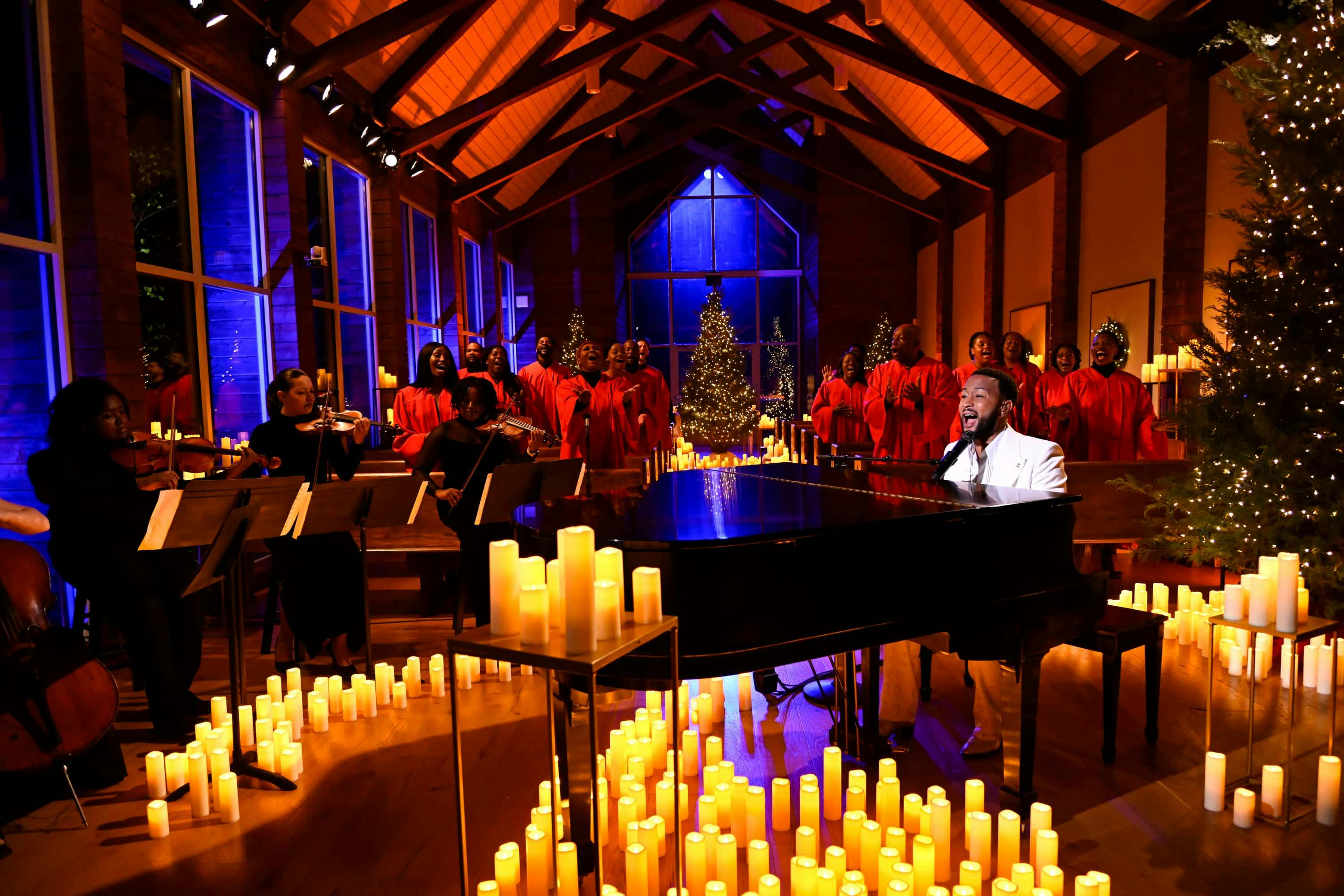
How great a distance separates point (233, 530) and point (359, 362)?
776cm

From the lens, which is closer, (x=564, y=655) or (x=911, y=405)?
(x=564, y=655)

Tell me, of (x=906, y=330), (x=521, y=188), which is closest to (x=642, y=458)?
(x=906, y=330)

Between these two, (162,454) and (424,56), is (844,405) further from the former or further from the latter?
(424,56)

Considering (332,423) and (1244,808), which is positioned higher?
(332,423)

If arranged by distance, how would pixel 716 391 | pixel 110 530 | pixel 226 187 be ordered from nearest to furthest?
pixel 110 530 < pixel 226 187 < pixel 716 391

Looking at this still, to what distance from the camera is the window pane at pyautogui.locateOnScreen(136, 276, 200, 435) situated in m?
6.32

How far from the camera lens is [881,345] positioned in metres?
15.6

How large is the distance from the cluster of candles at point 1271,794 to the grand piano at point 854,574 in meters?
0.60

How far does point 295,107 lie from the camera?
317 inches

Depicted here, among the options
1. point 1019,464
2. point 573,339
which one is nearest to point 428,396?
point 1019,464

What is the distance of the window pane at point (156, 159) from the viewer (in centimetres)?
636

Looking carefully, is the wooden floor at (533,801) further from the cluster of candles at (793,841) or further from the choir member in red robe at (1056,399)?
the choir member in red robe at (1056,399)

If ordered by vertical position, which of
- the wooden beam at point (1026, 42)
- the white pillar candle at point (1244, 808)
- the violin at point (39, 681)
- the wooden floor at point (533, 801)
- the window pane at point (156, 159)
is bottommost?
the wooden floor at point (533, 801)

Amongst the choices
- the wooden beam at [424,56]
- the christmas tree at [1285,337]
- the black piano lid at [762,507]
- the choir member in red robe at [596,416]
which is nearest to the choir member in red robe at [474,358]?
the choir member in red robe at [596,416]
